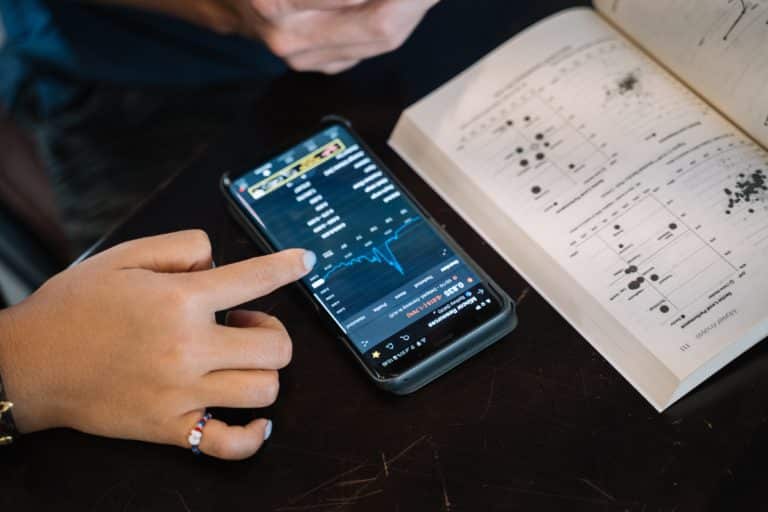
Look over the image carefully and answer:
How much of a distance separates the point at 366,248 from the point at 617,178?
21 cm

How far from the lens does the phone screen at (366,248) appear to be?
1.94 feet

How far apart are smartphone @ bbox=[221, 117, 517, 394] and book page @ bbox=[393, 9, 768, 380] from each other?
5 centimetres

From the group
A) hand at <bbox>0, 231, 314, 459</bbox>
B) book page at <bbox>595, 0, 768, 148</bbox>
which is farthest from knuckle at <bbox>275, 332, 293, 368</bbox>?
book page at <bbox>595, 0, 768, 148</bbox>

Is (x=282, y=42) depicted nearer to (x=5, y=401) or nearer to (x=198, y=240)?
(x=198, y=240)

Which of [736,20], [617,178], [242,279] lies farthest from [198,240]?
[736,20]

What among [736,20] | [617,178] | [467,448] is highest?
[736,20]

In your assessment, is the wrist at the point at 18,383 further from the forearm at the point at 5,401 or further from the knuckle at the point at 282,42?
the knuckle at the point at 282,42

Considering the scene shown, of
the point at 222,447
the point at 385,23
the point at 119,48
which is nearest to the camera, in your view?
the point at 222,447

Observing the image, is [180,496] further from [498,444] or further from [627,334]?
[627,334]

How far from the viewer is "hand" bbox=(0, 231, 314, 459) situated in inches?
21.8

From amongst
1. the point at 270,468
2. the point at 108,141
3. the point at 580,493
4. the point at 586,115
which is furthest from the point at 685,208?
the point at 108,141

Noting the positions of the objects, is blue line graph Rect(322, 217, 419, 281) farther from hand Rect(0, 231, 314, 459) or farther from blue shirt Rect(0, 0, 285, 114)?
blue shirt Rect(0, 0, 285, 114)

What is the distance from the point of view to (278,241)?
0.63 meters

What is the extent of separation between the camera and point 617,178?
0.63 m
